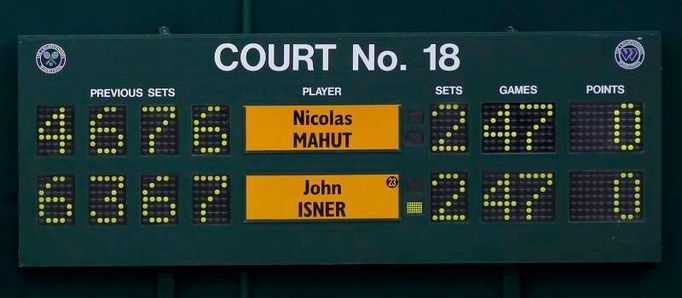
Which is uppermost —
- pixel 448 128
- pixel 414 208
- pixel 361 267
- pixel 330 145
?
pixel 448 128

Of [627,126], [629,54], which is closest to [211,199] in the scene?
[627,126]

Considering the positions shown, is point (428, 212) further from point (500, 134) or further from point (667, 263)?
point (667, 263)

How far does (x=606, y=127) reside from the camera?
7.61 metres

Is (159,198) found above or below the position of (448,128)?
below

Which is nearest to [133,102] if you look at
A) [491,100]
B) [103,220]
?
[103,220]

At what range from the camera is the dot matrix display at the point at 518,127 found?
7586mm

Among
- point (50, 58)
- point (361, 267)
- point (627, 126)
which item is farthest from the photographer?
point (361, 267)

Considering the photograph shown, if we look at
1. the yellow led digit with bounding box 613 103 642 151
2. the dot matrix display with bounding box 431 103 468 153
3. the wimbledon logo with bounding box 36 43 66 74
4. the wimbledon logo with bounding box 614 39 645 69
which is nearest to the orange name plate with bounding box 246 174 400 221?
the dot matrix display with bounding box 431 103 468 153

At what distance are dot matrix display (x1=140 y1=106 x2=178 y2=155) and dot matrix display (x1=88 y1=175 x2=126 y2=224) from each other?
258 millimetres

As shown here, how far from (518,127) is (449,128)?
42 cm

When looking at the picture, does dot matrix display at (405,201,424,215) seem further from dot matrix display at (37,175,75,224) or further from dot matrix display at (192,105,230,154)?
dot matrix display at (37,175,75,224)

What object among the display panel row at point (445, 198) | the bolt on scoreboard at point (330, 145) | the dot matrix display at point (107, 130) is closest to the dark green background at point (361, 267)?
the bolt on scoreboard at point (330, 145)

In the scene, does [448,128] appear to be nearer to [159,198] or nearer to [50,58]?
[159,198]

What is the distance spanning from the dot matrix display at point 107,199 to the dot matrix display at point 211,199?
437 mm
